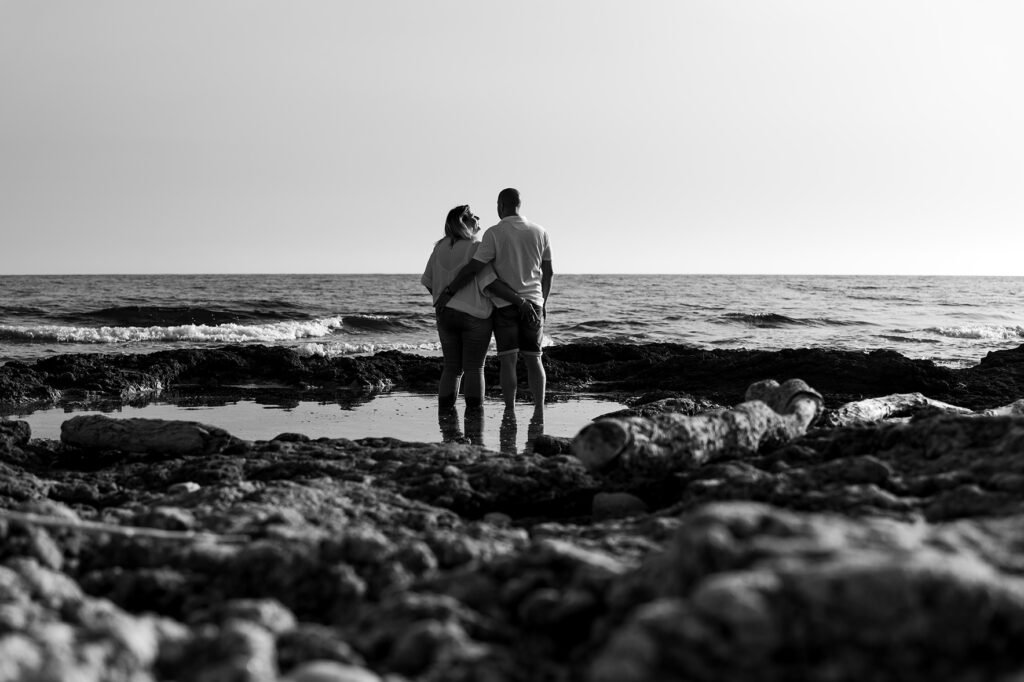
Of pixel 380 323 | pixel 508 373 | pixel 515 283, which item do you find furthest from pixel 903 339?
pixel 515 283

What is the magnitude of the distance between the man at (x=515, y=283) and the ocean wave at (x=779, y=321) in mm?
15608

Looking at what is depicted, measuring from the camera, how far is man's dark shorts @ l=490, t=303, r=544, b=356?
7156mm

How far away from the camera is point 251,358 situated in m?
10.3

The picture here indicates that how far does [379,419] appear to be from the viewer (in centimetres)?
729

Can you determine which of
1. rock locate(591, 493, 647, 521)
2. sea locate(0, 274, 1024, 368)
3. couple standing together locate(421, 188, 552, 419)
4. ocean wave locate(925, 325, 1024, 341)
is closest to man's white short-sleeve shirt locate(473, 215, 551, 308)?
couple standing together locate(421, 188, 552, 419)

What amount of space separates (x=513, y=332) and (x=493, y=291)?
0.40m

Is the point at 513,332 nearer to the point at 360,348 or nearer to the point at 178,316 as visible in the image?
the point at 360,348

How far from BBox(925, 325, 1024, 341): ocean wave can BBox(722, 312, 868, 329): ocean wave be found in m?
2.21

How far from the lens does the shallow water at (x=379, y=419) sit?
252 inches

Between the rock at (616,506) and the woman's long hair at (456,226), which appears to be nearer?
the rock at (616,506)

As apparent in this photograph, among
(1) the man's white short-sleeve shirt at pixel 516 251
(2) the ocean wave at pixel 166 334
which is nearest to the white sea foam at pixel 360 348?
(2) the ocean wave at pixel 166 334

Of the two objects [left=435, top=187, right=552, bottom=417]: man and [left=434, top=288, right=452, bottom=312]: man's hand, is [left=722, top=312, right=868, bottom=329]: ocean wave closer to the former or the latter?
[left=435, top=187, right=552, bottom=417]: man

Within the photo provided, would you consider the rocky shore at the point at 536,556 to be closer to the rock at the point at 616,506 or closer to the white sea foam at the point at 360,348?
the rock at the point at 616,506

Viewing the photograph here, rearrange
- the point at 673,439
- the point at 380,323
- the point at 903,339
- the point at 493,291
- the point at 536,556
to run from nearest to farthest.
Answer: the point at 536,556
the point at 673,439
the point at 493,291
the point at 903,339
the point at 380,323
